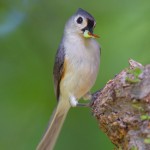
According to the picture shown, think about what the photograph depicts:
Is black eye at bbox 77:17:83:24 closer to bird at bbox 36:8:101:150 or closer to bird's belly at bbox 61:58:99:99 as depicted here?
bird at bbox 36:8:101:150

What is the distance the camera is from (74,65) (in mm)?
4266

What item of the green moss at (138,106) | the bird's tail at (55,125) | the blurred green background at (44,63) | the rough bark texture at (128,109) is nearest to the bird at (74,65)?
the bird's tail at (55,125)

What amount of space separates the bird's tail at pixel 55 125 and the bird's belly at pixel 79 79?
123 millimetres

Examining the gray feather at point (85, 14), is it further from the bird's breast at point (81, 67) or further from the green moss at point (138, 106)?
the green moss at point (138, 106)

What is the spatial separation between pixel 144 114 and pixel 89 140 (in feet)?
6.20

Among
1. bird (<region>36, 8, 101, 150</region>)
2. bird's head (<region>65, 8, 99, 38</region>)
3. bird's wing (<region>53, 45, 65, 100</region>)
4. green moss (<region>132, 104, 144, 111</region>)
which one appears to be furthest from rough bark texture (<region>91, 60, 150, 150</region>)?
bird's wing (<region>53, 45, 65, 100</region>)

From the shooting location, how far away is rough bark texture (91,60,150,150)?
2572 millimetres

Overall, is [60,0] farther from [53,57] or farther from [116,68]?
[116,68]

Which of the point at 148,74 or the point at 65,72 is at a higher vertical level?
the point at 148,74

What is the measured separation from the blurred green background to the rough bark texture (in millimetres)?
1396

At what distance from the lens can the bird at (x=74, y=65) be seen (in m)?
4.23

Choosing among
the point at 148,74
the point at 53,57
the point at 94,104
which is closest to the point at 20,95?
the point at 53,57

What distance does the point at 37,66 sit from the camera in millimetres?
4520

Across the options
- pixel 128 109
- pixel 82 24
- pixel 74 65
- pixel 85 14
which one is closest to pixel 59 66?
pixel 74 65
